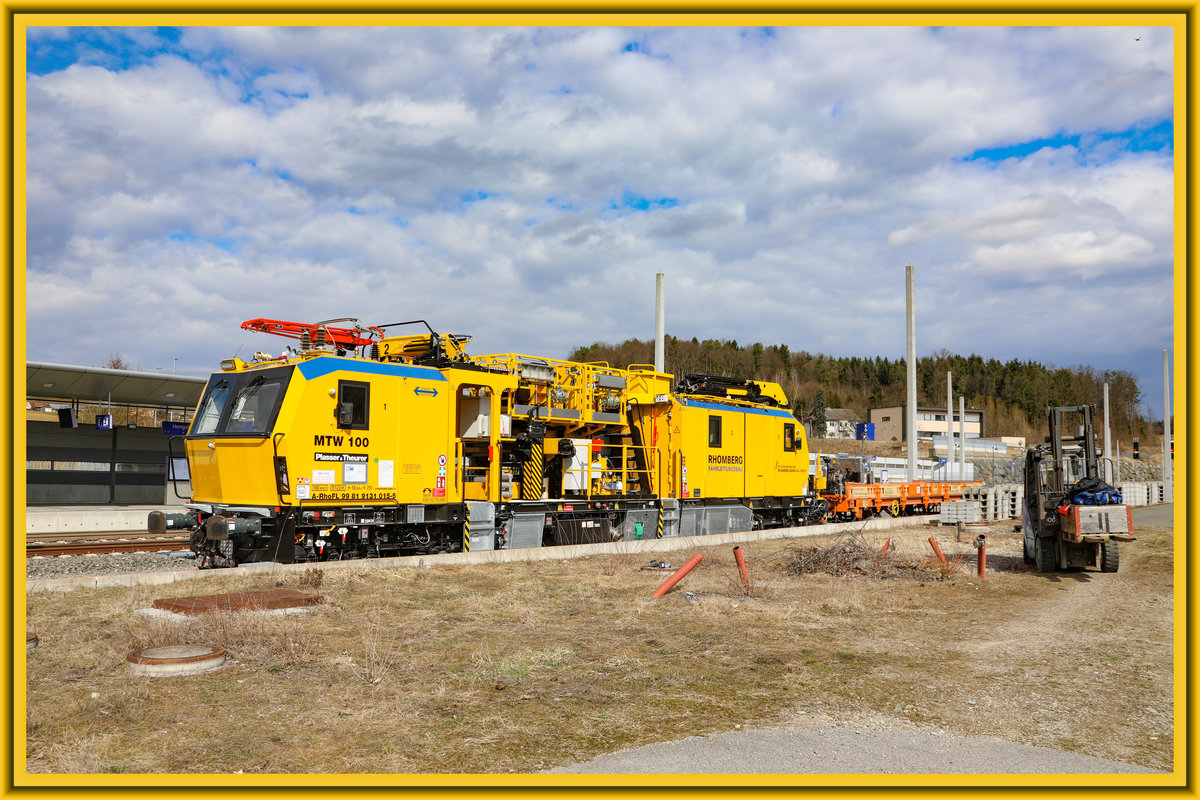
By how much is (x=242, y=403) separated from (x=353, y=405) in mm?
1739

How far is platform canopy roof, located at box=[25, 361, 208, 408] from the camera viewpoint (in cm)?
2627

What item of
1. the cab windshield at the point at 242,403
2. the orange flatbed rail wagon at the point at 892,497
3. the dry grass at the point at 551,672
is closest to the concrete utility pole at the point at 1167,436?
the orange flatbed rail wagon at the point at 892,497

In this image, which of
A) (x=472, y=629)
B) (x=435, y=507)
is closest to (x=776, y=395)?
(x=435, y=507)

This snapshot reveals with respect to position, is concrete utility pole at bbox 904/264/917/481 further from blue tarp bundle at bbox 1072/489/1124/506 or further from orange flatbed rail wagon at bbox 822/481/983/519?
blue tarp bundle at bbox 1072/489/1124/506

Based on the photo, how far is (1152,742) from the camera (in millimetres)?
6008

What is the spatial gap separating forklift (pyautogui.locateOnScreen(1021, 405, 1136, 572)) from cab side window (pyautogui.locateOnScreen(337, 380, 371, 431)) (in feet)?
38.3

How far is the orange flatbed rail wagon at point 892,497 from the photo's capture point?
2876 centimetres

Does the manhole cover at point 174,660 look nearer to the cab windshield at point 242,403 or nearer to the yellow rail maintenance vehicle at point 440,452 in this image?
the yellow rail maintenance vehicle at point 440,452

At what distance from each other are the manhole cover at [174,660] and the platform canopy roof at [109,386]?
72.6 ft

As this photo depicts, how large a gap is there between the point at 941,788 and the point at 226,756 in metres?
→ 4.19

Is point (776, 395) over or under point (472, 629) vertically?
over

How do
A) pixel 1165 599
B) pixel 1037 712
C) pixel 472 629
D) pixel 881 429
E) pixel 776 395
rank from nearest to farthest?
pixel 1037 712 → pixel 472 629 → pixel 1165 599 → pixel 776 395 → pixel 881 429

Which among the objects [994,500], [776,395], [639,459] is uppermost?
[776,395]
